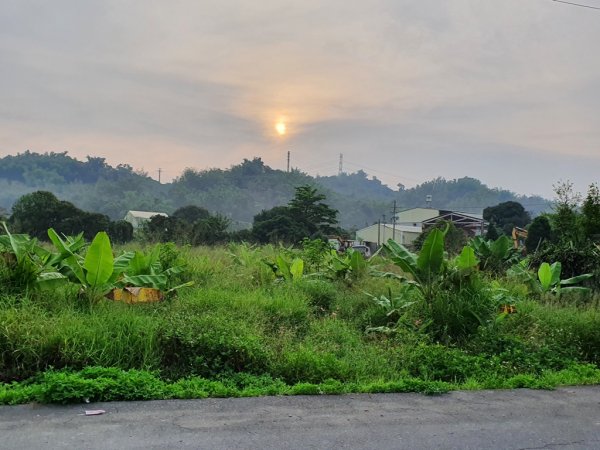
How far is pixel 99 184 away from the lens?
84.4 m

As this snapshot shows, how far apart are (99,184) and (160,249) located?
82.0 m

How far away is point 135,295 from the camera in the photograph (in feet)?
21.8

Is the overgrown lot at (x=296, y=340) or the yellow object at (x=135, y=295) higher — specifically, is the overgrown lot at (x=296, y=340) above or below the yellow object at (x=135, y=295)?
below

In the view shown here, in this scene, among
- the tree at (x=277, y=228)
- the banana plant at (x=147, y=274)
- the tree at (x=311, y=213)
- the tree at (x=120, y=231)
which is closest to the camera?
the banana plant at (x=147, y=274)

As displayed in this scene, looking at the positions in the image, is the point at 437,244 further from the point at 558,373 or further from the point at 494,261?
the point at 494,261

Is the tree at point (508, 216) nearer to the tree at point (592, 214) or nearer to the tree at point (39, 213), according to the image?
the tree at point (592, 214)

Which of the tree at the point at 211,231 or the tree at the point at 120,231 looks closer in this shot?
the tree at the point at 211,231

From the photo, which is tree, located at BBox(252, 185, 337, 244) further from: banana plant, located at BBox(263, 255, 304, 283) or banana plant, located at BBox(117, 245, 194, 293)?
banana plant, located at BBox(117, 245, 194, 293)

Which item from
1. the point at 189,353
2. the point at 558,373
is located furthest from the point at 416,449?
the point at 558,373

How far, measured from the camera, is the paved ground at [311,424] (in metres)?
3.27

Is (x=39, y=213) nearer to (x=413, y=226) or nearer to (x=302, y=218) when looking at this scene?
(x=302, y=218)

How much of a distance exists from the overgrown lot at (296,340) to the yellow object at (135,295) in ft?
0.73

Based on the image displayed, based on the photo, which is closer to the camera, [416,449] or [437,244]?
[416,449]

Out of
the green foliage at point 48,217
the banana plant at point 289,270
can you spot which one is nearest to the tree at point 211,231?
the green foliage at point 48,217
